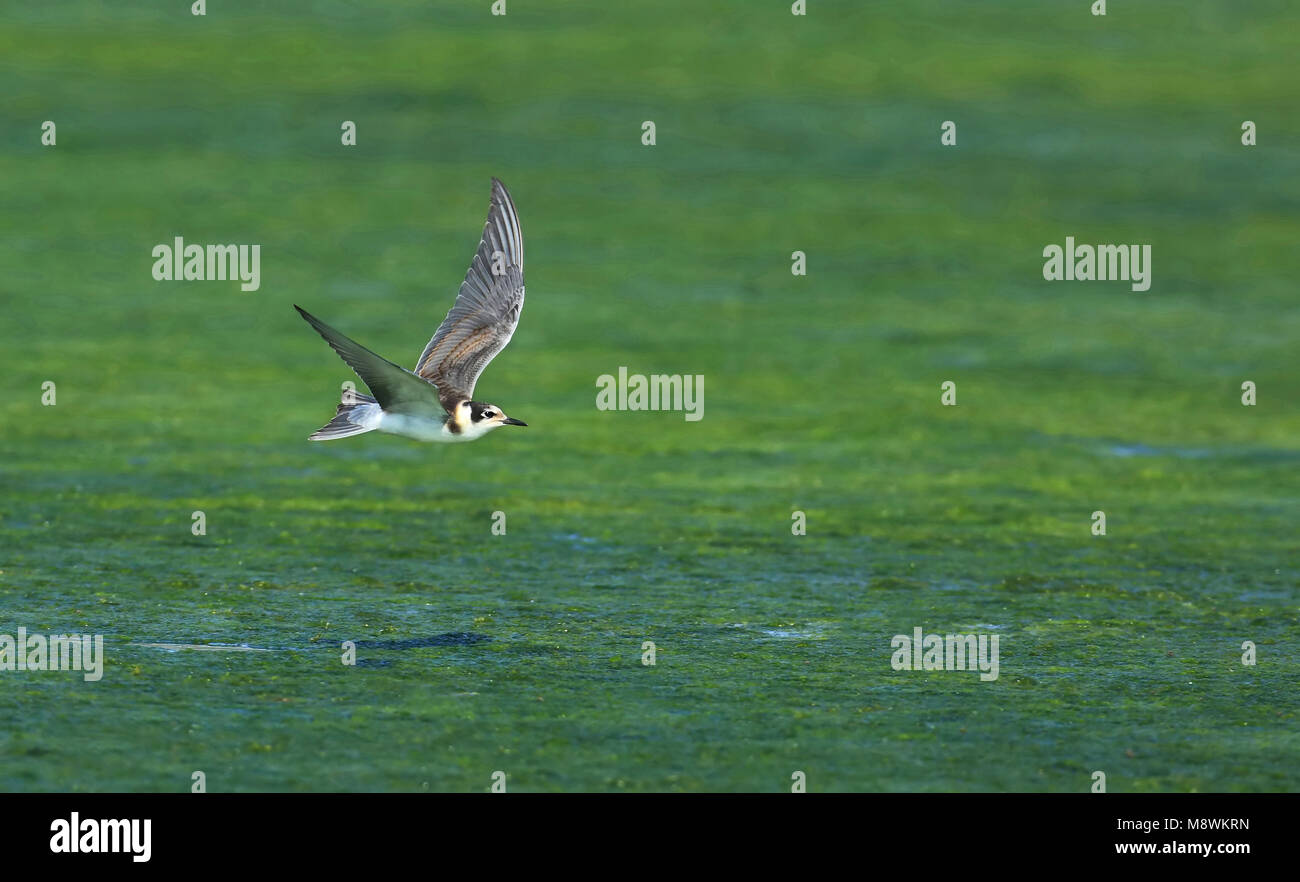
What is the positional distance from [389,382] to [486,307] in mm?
2316

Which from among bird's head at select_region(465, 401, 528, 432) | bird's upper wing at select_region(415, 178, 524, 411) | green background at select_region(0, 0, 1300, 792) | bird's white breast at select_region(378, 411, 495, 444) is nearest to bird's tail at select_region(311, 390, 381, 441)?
bird's white breast at select_region(378, 411, 495, 444)

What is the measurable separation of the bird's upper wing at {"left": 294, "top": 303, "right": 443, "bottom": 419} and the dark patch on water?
166 centimetres

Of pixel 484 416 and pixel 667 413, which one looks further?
pixel 667 413

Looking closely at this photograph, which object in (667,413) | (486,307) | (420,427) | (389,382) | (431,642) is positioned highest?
(667,413)

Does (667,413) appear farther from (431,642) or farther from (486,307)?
(431,642)

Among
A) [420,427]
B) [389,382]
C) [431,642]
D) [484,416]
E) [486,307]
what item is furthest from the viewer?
[486,307]

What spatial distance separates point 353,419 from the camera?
440 inches


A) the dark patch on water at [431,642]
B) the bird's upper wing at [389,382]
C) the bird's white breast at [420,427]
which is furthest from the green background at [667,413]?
the bird's upper wing at [389,382]

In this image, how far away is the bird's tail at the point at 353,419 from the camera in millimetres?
11008

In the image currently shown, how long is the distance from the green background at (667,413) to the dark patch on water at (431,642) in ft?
0.24

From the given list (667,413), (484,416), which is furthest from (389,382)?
(667,413)

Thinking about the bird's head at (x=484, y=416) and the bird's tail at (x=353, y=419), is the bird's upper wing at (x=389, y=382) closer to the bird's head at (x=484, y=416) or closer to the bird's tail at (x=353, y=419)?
the bird's tail at (x=353, y=419)

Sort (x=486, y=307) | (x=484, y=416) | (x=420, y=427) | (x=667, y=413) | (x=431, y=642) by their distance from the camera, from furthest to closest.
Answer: (x=667, y=413), (x=486, y=307), (x=431, y=642), (x=484, y=416), (x=420, y=427)

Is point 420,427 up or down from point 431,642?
up
